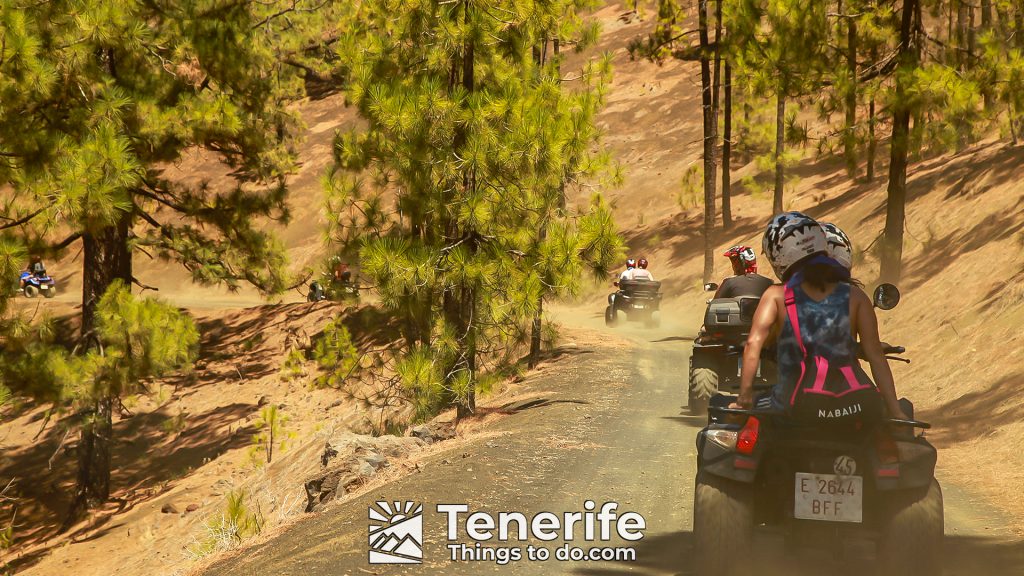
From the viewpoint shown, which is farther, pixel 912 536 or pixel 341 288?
pixel 341 288

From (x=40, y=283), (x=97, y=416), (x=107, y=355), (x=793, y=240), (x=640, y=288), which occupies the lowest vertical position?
(x=40, y=283)

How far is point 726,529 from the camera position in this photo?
479 cm

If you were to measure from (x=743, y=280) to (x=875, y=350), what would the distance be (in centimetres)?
504

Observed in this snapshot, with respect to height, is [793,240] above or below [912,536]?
above

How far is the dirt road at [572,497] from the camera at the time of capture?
6.01 m

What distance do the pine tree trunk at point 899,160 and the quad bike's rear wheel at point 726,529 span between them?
1338cm

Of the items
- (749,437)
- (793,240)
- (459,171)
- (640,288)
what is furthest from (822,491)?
(640,288)

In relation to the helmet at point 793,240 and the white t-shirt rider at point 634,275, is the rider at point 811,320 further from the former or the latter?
the white t-shirt rider at point 634,275

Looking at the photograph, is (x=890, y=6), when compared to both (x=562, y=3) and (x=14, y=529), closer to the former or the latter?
(x=562, y=3)

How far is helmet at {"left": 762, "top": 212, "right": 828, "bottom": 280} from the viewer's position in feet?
16.1

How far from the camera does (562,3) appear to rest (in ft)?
42.9

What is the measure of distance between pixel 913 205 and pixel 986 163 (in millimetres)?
1968

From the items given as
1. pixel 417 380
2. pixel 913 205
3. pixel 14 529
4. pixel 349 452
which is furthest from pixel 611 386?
pixel 913 205

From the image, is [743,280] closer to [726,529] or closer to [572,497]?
Result: [572,497]
